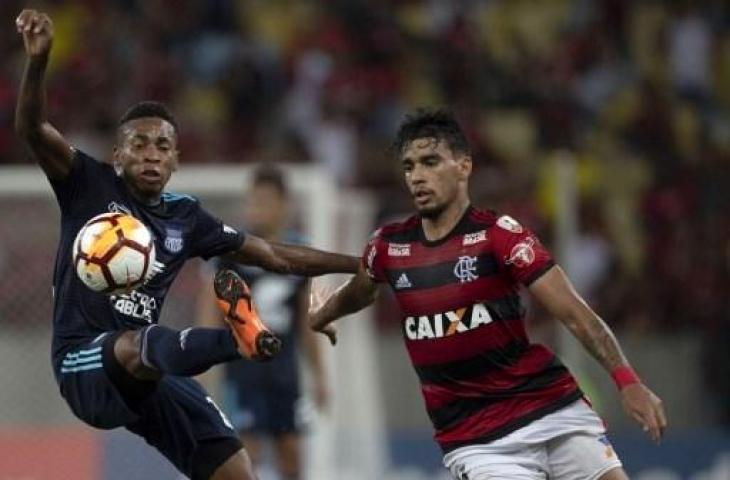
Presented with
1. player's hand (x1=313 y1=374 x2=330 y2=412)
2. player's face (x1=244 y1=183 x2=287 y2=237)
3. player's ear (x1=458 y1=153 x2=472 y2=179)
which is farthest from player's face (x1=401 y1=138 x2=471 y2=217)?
player's hand (x1=313 y1=374 x2=330 y2=412)

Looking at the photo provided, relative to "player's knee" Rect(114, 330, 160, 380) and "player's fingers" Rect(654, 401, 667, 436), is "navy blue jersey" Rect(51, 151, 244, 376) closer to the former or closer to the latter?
"player's knee" Rect(114, 330, 160, 380)

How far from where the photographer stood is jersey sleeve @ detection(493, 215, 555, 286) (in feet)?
21.3

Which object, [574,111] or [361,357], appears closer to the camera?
[361,357]

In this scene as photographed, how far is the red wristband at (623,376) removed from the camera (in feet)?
20.4

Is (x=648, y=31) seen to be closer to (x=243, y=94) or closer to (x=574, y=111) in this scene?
(x=574, y=111)

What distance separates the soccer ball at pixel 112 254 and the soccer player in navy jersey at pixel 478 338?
3.34 feet

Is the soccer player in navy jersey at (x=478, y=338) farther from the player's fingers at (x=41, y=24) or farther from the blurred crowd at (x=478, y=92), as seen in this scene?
the blurred crowd at (x=478, y=92)

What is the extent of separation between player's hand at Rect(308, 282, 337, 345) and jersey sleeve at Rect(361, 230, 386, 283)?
48 centimetres

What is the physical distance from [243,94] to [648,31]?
3.96 meters

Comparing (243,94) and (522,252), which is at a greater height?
(243,94)

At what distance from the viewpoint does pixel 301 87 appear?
15617 millimetres

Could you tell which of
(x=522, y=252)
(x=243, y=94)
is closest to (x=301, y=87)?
(x=243, y=94)

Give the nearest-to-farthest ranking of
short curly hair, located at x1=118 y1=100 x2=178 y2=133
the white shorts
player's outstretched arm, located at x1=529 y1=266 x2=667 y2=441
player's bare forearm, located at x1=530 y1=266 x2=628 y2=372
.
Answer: player's outstretched arm, located at x1=529 y1=266 x2=667 y2=441 → player's bare forearm, located at x1=530 y1=266 x2=628 y2=372 → the white shorts → short curly hair, located at x1=118 y1=100 x2=178 y2=133

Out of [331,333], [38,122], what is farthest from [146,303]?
[38,122]
